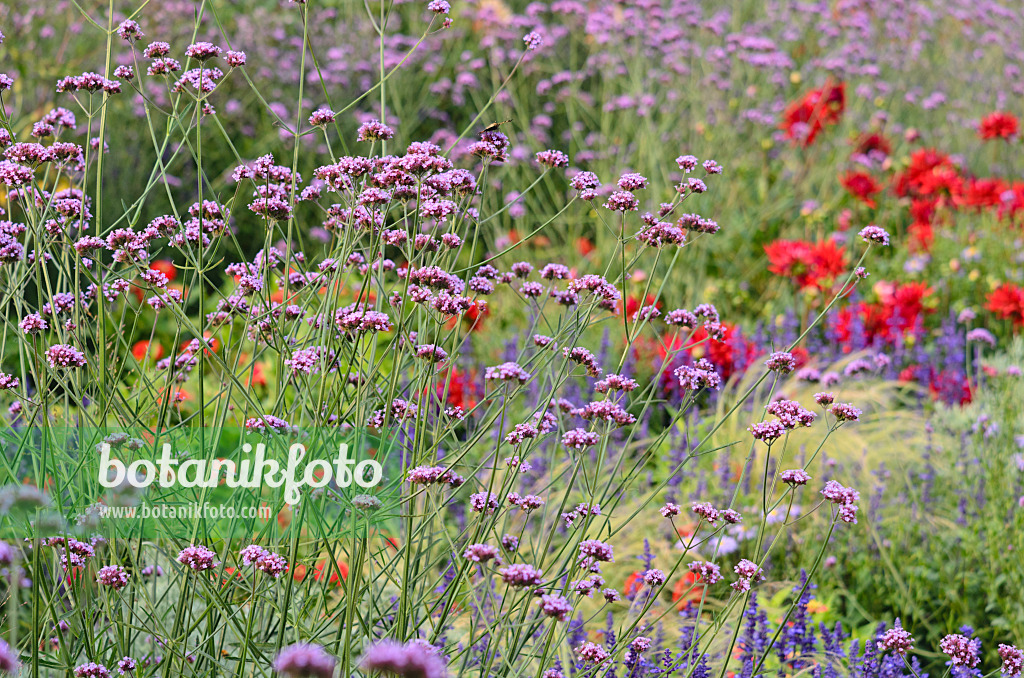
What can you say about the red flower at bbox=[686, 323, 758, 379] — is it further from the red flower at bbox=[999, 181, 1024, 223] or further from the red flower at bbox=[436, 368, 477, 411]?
the red flower at bbox=[999, 181, 1024, 223]

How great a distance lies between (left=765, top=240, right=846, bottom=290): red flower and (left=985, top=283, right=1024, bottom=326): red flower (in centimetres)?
72

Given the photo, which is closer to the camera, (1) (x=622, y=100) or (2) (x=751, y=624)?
(2) (x=751, y=624)

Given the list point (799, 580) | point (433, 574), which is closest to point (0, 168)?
point (433, 574)

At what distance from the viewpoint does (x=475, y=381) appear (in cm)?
407

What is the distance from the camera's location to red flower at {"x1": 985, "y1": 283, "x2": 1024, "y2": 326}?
14.8 ft

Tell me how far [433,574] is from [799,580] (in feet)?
3.91

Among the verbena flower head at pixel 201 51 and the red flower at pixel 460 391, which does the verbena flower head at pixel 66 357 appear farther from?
the red flower at pixel 460 391

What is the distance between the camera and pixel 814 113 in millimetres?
5527

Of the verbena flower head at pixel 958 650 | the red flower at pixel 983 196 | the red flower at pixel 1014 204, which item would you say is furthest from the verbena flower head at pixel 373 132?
the red flower at pixel 1014 204

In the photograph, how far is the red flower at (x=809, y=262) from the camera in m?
4.52

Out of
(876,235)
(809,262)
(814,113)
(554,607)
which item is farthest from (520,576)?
(814,113)

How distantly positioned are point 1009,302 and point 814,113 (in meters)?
1.61

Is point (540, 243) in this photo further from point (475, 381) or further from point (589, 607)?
point (589, 607)

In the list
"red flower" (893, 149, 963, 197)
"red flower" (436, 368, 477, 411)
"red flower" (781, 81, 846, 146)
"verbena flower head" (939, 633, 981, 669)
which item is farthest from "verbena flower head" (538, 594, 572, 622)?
"red flower" (893, 149, 963, 197)
